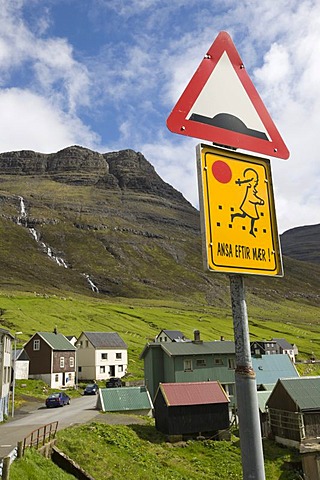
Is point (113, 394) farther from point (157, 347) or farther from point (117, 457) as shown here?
point (117, 457)

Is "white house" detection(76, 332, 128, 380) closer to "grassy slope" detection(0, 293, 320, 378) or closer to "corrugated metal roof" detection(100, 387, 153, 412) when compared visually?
"grassy slope" detection(0, 293, 320, 378)

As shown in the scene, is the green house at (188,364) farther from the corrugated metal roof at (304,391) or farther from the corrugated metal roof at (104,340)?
the corrugated metal roof at (104,340)

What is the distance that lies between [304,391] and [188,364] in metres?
15.3

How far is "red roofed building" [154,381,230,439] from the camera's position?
35781mm

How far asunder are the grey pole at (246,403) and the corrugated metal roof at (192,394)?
35033 millimetres

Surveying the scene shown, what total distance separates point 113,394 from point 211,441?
501 inches

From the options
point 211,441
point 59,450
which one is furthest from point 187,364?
point 59,450

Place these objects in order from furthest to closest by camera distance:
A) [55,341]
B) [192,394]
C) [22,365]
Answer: [55,341] < [22,365] < [192,394]

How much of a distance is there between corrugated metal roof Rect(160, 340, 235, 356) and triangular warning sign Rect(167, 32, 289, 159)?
155 ft

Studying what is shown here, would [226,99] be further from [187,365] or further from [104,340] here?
[104,340]

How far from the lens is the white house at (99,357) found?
86.3 metres

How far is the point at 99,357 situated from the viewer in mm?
86875

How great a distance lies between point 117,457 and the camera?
27562 millimetres

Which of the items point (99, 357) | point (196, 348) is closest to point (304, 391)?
point (196, 348)
